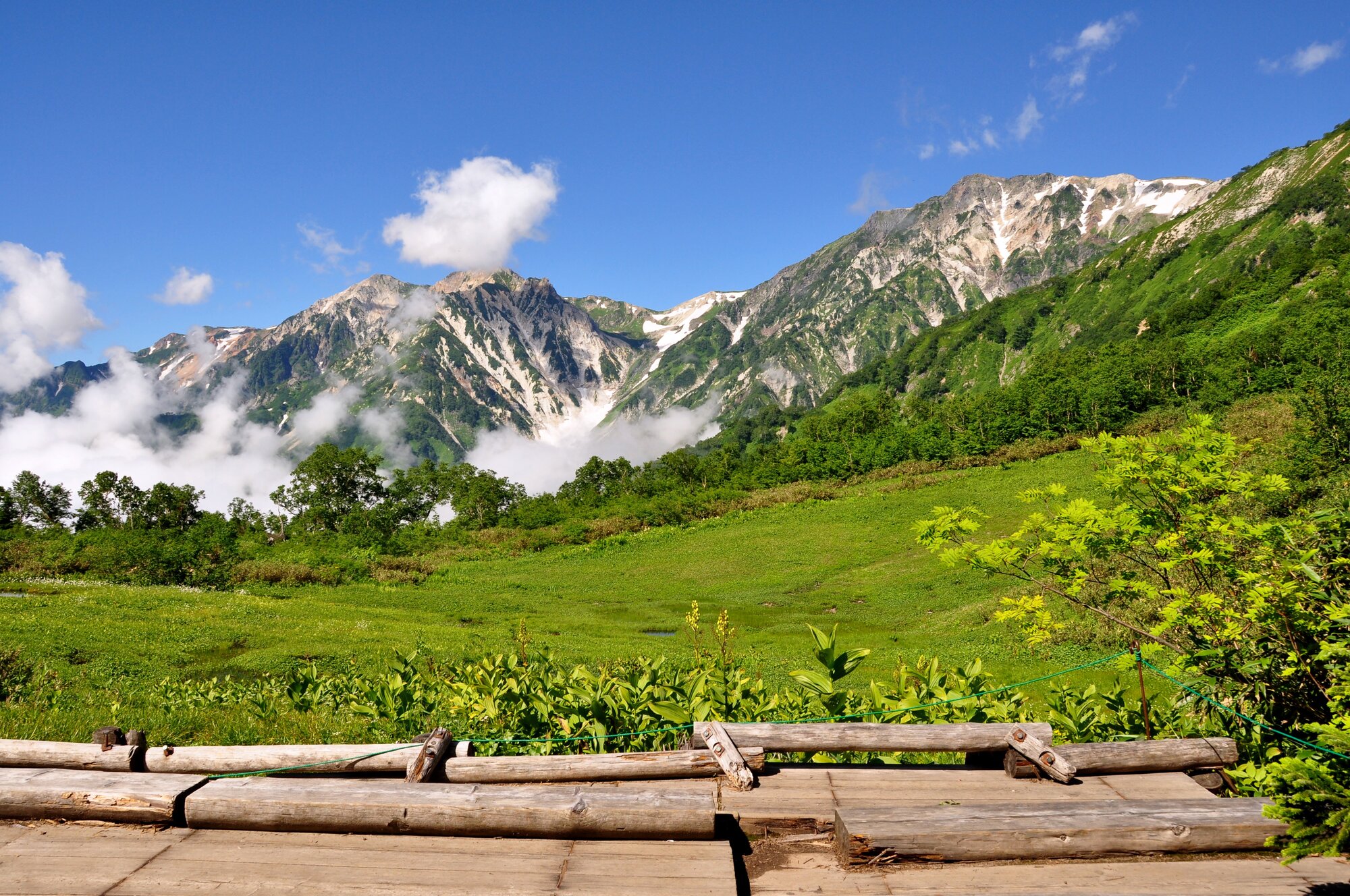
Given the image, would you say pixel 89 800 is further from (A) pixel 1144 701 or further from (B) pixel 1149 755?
(A) pixel 1144 701

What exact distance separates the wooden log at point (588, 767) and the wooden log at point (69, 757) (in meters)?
3.45

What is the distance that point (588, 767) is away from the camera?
26.7ft

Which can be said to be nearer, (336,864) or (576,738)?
(336,864)

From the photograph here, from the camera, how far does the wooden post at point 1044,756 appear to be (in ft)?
27.3

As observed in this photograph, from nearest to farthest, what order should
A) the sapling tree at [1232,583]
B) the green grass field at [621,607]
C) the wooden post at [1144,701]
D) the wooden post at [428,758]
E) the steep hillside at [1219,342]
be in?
the sapling tree at [1232,583] → the wooden post at [428,758] → the wooden post at [1144,701] → the green grass field at [621,607] → the steep hillside at [1219,342]

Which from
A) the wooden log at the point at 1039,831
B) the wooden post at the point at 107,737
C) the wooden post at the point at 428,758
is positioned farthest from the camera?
the wooden post at the point at 107,737

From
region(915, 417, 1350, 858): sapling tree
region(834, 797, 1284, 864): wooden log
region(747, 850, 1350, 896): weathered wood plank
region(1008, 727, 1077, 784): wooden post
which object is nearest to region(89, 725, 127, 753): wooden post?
region(747, 850, 1350, 896): weathered wood plank

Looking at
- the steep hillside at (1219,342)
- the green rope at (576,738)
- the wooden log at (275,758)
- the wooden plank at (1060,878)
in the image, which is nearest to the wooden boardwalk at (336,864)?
the wooden plank at (1060,878)

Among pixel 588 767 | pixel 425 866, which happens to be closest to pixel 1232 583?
pixel 588 767

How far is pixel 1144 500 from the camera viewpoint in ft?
37.6

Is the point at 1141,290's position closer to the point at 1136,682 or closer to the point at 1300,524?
the point at 1136,682

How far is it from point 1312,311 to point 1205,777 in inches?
4261

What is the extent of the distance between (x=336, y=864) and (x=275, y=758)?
2.22 m

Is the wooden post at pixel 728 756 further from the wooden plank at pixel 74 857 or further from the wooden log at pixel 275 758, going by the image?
the wooden plank at pixel 74 857
